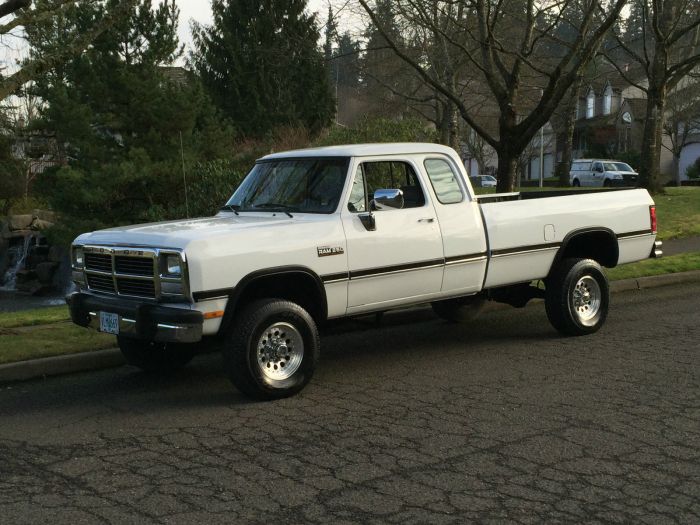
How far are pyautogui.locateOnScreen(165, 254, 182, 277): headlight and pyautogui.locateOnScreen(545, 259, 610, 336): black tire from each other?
406 cm

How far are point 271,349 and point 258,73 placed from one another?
24.3 metres

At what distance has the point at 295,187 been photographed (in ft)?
25.1

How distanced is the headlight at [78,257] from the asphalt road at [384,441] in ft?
3.36

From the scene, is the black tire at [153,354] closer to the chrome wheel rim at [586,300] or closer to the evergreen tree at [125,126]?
the chrome wheel rim at [586,300]

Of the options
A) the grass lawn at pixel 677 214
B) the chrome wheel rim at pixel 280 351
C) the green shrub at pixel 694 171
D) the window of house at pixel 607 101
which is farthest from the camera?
the window of house at pixel 607 101

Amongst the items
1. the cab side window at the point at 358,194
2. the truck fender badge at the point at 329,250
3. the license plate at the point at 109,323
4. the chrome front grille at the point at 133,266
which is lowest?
the license plate at the point at 109,323

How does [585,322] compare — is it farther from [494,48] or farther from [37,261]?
[37,261]

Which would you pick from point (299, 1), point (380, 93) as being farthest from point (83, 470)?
point (380, 93)

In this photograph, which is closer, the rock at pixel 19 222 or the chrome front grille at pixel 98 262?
the chrome front grille at pixel 98 262

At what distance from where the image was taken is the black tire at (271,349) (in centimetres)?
644

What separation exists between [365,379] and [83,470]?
2.78 m

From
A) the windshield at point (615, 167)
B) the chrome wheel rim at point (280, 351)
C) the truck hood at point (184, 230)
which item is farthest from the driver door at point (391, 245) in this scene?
the windshield at point (615, 167)

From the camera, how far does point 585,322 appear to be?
29.1 ft

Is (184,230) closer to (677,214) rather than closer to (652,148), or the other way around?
(677,214)
